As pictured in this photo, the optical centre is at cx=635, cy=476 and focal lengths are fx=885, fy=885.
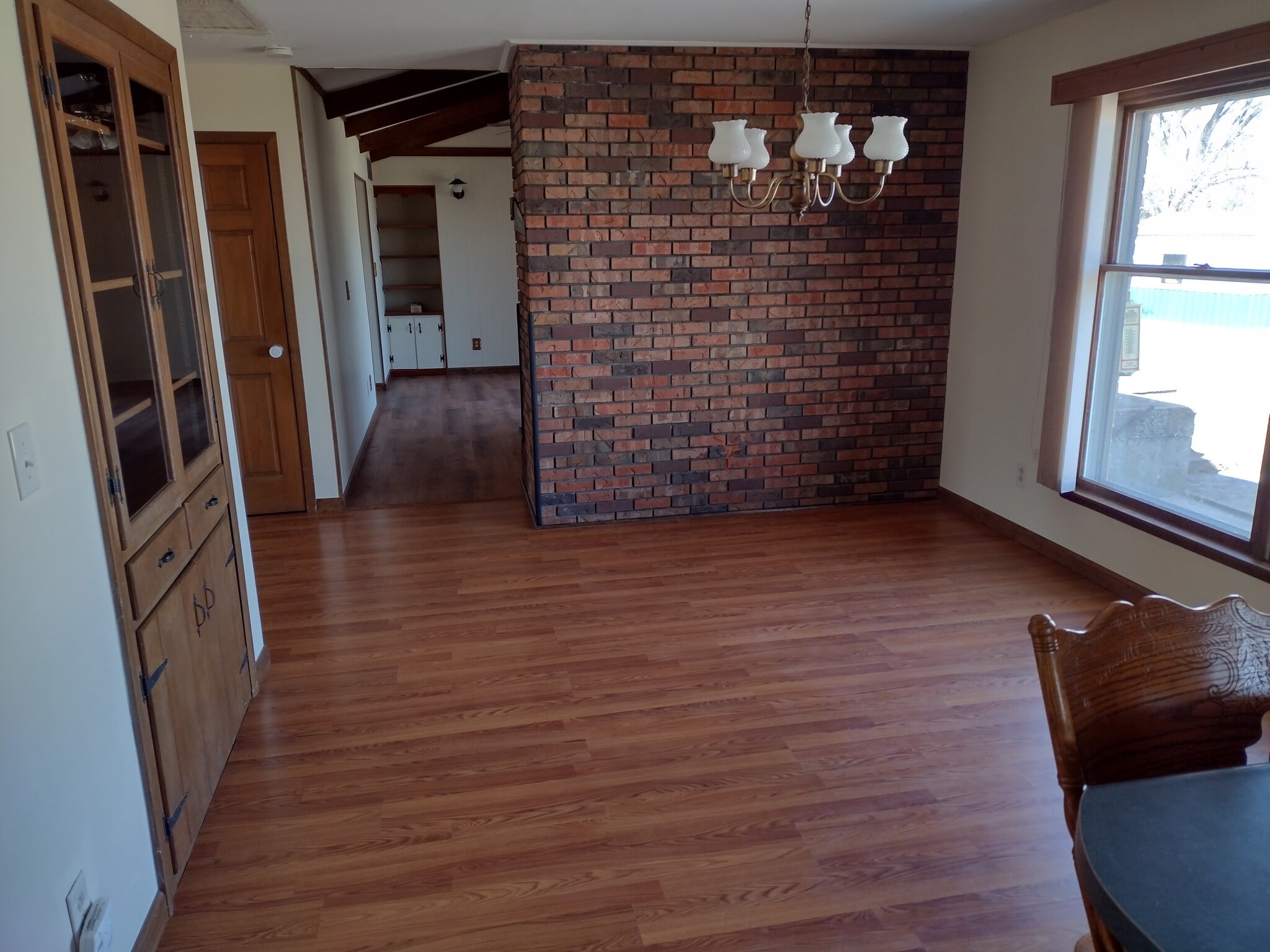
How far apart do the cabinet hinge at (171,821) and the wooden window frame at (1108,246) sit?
3451 millimetres

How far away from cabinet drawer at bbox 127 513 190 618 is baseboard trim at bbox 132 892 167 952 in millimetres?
658

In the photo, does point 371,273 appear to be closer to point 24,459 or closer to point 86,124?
point 86,124

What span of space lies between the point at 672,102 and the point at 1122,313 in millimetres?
2289

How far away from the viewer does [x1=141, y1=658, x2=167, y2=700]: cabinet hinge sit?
2.02 m

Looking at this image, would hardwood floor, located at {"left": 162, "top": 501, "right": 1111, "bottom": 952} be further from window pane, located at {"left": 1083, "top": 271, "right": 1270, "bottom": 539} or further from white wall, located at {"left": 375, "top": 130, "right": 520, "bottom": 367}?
white wall, located at {"left": 375, "top": 130, "right": 520, "bottom": 367}

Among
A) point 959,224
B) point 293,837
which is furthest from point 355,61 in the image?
point 293,837

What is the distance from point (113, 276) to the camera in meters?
2.04

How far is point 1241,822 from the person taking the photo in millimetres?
1163

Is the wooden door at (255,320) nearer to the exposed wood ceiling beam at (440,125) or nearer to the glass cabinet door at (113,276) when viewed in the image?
the glass cabinet door at (113,276)

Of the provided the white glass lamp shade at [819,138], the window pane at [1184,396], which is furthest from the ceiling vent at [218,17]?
the window pane at [1184,396]

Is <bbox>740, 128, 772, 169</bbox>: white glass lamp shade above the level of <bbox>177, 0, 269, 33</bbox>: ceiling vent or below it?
below

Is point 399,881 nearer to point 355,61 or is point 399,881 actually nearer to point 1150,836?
point 1150,836

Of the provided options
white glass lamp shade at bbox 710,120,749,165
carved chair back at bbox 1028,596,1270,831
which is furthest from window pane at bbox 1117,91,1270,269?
carved chair back at bbox 1028,596,1270,831

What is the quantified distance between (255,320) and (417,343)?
5298mm
